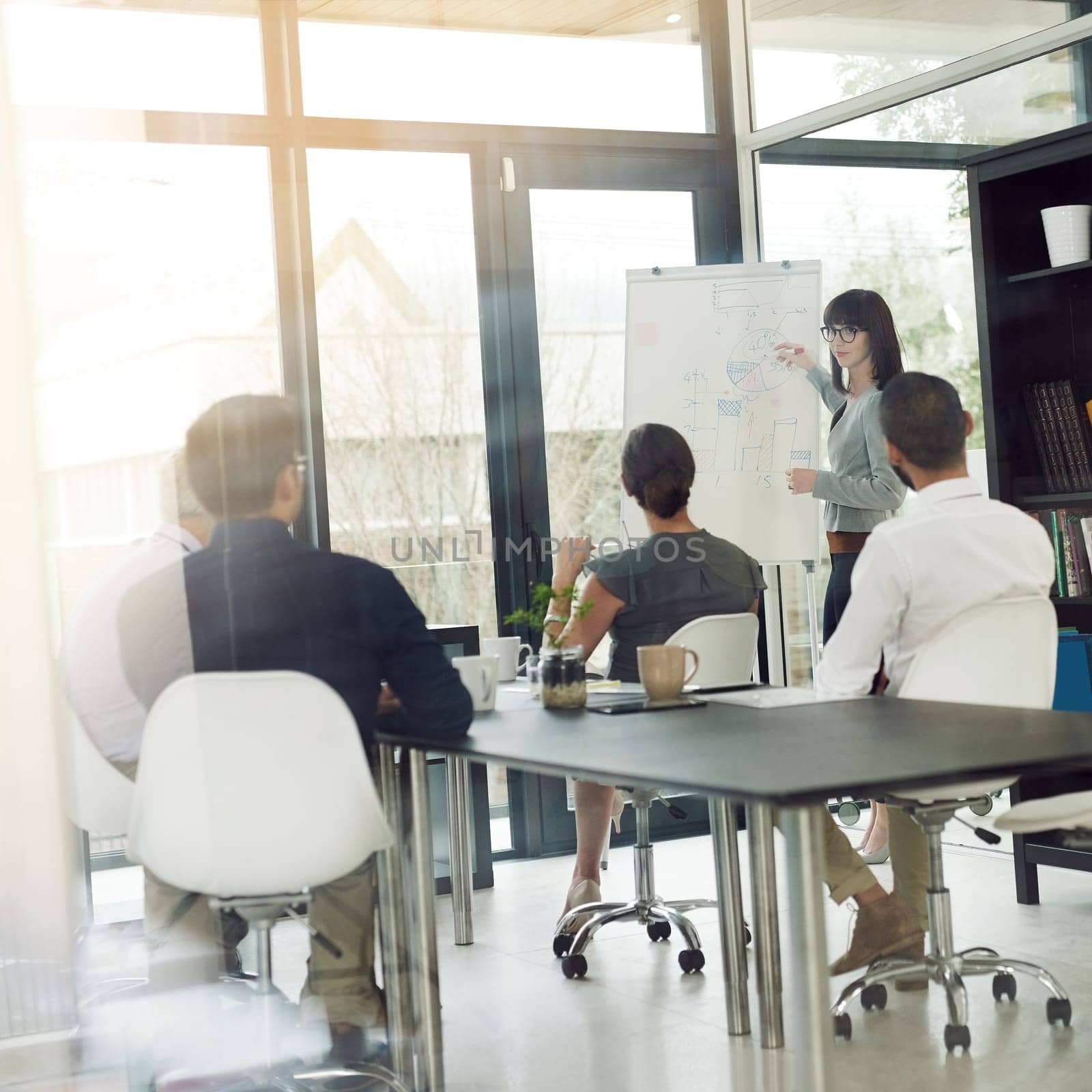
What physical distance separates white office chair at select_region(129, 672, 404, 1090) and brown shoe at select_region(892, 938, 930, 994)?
113 centimetres

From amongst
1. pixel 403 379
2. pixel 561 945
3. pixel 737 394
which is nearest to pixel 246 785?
pixel 403 379

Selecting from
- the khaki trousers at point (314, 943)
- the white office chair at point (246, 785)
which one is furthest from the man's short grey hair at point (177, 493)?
the khaki trousers at point (314, 943)

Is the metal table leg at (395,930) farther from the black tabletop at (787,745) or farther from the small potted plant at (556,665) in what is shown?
the small potted plant at (556,665)

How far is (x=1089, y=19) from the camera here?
11.9 ft

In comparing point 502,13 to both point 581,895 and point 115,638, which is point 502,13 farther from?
point 115,638

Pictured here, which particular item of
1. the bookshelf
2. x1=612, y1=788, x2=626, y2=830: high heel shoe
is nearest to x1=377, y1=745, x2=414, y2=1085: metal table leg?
x1=612, y1=788, x2=626, y2=830: high heel shoe

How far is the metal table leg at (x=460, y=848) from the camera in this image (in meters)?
3.29

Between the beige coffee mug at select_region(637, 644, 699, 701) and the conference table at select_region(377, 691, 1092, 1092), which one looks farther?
the beige coffee mug at select_region(637, 644, 699, 701)

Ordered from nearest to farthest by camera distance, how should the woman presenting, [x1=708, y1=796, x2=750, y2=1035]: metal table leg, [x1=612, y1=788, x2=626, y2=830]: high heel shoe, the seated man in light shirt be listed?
the seated man in light shirt, [x1=708, y1=796, x2=750, y2=1035]: metal table leg, [x1=612, y1=788, x2=626, y2=830]: high heel shoe, the woman presenting

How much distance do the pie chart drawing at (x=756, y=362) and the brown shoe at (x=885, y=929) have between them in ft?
6.51

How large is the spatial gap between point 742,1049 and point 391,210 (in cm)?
171

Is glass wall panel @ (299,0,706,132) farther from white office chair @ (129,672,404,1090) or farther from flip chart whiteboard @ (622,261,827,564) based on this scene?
white office chair @ (129,672,404,1090)

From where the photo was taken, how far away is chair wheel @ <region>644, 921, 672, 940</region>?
129 inches

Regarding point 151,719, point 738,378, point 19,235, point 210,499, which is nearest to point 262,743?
point 151,719
